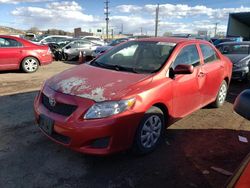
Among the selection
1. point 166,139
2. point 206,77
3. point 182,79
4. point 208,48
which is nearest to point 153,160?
point 166,139

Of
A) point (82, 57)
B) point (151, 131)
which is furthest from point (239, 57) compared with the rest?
point (82, 57)

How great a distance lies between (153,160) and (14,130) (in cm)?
241

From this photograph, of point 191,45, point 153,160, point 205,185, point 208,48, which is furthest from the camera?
point 208,48

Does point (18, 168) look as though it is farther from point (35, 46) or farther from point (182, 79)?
point (35, 46)

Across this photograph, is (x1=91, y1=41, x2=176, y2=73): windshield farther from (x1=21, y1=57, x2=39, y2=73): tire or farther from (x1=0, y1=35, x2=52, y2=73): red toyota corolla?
(x1=21, y1=57, x2=39, y2=73): tire

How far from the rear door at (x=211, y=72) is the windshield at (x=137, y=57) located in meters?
1.00

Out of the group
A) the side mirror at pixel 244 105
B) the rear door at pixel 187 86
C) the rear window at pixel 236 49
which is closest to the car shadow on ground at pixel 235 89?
the rear window at pixel 236 49

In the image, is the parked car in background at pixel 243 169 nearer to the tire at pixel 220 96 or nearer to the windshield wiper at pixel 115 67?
the windshield wiper at pixel 115 67

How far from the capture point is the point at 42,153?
3.73m

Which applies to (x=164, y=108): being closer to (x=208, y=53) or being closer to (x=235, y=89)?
(x=208, y=53)

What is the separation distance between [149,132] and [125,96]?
741 mm

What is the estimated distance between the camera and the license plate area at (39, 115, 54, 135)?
3.37m

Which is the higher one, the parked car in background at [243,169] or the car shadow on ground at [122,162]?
the parked car in background at [243,169]

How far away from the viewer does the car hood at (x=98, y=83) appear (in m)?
3.29
